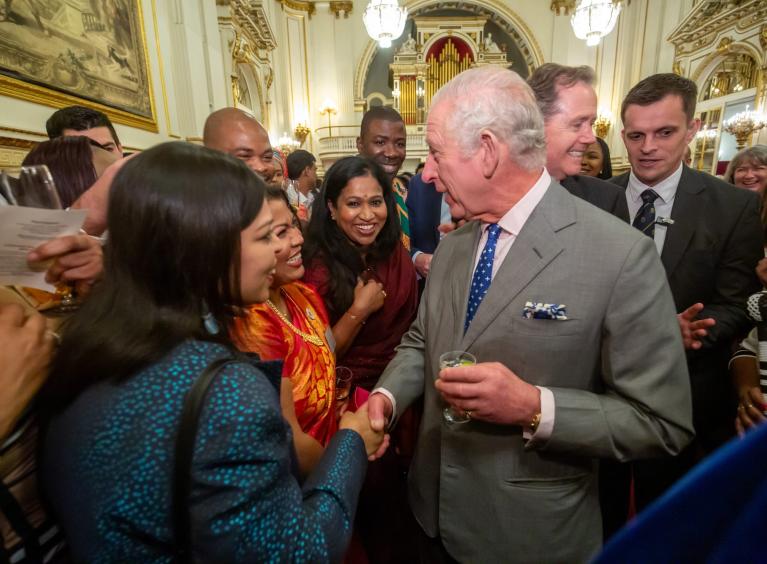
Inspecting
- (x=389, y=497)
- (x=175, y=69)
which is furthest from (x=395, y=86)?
(x=389, y=497)

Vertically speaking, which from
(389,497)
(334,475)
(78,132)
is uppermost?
(78,132)

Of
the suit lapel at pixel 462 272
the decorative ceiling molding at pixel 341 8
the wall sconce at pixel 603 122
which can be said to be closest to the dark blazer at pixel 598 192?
the suit lapel at pixel 462 272

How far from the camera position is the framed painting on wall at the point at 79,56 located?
9.36 ft

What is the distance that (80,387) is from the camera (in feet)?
2.33

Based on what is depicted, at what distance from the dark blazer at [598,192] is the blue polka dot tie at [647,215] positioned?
0.32 ft

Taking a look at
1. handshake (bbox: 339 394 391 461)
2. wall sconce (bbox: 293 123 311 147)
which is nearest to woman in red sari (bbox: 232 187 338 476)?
handshake (bbox: 339 394 391 461)

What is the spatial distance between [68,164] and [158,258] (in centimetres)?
129

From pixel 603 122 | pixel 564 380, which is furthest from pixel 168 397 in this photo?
pixel 603 122

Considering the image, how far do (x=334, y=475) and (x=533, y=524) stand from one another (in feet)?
1.86

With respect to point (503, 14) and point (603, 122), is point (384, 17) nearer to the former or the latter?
point (603, 122)

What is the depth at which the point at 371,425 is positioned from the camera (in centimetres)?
119

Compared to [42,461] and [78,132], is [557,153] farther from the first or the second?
[78,132]

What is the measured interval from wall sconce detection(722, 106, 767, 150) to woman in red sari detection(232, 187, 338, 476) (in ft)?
36.7

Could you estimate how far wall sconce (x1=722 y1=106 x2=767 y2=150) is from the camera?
28.1ft
